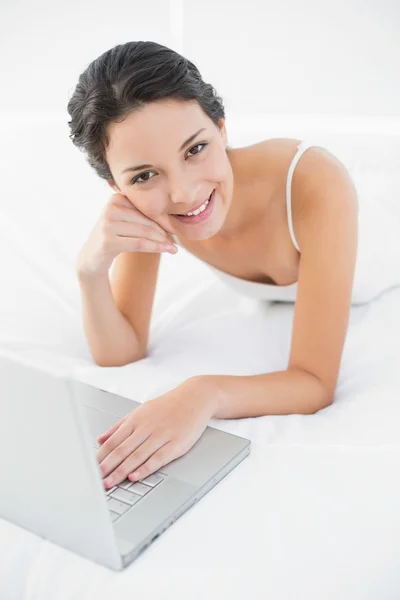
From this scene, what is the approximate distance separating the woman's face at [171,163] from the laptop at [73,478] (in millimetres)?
499

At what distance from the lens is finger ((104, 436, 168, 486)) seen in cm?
102

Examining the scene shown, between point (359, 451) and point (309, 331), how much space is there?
335 mm

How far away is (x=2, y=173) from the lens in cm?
233

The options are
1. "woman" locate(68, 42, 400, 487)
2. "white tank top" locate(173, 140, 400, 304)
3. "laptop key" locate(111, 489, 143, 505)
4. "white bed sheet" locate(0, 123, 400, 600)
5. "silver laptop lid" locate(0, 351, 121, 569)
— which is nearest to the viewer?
"silver laptop lid" locate(0, 351, 121, 569)

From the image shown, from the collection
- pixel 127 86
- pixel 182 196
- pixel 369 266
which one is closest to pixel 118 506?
pixel 182 196

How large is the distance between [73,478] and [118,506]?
0.21 m

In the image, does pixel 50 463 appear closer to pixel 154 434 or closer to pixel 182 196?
pixel 154 434

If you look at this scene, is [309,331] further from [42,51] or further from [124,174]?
[42,51]

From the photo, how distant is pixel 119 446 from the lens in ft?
3.52

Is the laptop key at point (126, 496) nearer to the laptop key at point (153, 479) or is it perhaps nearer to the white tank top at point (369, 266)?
the laptop key at point (153, 479)

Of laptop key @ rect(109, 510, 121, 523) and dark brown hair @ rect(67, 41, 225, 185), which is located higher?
dark brown hair @ rect(67, 41, 225, 185)

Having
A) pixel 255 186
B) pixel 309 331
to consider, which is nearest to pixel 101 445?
pixel 309 331

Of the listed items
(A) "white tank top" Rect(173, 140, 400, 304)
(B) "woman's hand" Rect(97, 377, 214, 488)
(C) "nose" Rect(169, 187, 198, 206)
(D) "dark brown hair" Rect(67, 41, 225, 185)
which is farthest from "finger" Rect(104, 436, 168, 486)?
(A) "white tank top" Rect(173, 140, 400, 304)

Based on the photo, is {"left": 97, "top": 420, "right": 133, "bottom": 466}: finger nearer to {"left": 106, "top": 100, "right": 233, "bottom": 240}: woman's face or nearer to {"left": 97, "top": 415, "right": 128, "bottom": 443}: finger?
{"left": 97, "top": 415, "right": 128, "bottom": 443}: finger
